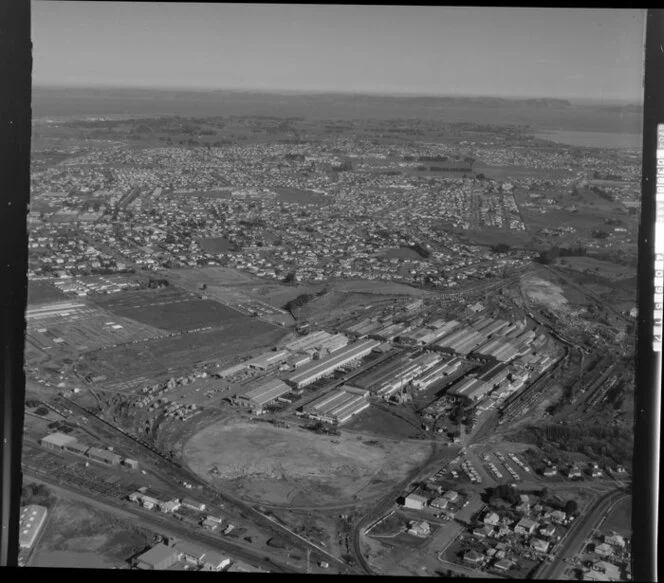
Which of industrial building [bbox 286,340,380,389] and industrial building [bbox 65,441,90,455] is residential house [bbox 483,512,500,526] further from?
industrial building [bbox 65,441,90,455]

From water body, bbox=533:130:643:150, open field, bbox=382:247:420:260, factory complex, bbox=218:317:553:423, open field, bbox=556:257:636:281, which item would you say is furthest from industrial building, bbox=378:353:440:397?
water body, bbox=533:130:643:150

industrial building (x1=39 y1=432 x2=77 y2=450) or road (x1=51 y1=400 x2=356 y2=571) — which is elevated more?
industrial building (x1=39 y1=432 x2=77 y2=450)

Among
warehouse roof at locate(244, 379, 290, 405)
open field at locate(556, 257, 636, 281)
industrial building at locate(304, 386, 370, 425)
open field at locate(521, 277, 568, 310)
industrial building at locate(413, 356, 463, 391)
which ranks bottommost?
industrial building at locate(304, 386, 370, 425)

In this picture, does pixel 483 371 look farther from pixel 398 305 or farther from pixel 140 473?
pixel 140 473

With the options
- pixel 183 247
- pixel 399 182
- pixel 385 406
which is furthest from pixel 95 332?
pixel 399 182

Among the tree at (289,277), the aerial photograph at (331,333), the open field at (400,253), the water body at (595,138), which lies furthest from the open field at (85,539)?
the water body at (595,138)

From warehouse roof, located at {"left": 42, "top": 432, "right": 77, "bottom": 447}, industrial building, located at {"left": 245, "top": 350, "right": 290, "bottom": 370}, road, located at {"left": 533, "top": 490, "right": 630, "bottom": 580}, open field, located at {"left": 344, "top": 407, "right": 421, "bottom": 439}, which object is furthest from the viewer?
industrial building, located at {"left": 245, "top": 350, "right": 290, "bottom": 370}

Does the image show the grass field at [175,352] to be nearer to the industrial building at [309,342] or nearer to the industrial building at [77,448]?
the industrial building at [309,342]

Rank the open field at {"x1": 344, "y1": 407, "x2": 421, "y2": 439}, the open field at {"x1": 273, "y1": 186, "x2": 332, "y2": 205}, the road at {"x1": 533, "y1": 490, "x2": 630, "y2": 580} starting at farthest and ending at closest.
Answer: the open field at {"x1": 273, "y1": 186, "x2": 332, "y2": 205} → the open field at {"x1": 344, "y1": 407, "x2": 421, "y2": 439} → the road at {"x1": 533, "y1": 490, "x2": 630, "y2": 580}
